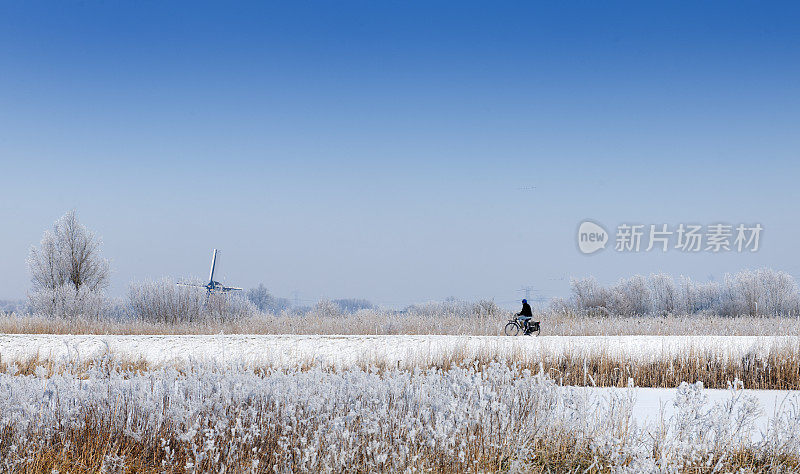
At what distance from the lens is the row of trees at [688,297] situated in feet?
75.4

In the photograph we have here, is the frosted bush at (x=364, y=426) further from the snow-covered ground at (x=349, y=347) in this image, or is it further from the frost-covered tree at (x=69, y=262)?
the frost-covered tree at (x=69, y=262)

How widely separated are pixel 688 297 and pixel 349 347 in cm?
1799

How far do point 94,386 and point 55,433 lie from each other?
0.55 meters

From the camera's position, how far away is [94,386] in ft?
16.5

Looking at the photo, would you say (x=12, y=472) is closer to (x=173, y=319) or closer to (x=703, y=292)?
(x=173, y=319)

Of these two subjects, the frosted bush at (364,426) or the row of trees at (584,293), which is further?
the row of trees at (584,293)

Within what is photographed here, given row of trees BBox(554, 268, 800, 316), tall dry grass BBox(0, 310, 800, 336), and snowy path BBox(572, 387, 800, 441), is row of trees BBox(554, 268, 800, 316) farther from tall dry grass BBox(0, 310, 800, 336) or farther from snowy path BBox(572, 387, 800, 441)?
snowy path BBox(572, 387, 800, 441)

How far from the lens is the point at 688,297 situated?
24.2 meters

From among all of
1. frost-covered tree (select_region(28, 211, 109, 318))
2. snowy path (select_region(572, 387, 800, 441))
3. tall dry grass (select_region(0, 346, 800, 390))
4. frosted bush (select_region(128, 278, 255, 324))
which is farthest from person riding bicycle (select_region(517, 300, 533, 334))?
frost-covered tree (select_region(28, 211, 109, 318))

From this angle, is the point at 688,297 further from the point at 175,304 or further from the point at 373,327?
the point at 175,304

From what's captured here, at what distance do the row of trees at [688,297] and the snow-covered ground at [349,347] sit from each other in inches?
446

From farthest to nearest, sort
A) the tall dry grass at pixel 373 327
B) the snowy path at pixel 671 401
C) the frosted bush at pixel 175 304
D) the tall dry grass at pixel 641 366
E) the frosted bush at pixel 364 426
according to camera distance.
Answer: the frosted bush at pixel 175 304 < the tall dry grass at pixel 373 327 < the tall dry grass at pixel 641 366 < the snowy path at pixel 671 401 < the frosted bush at pixel 364 426

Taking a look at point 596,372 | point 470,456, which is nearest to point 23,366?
point 470,456

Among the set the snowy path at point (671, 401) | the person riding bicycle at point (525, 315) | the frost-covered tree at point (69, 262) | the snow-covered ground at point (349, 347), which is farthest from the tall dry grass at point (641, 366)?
the frost-covered tree at point (69, 262)
